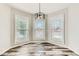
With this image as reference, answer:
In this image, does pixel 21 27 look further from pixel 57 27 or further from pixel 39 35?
pixel 57 27

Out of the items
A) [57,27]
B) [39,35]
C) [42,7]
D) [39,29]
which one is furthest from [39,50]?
[42,7]

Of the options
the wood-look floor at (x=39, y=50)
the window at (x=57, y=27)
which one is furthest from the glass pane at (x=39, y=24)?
the wood-look floor at (x=39, y=50)

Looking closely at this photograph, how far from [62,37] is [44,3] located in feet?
2.25

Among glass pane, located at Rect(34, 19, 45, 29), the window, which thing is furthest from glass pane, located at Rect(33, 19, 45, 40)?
the window

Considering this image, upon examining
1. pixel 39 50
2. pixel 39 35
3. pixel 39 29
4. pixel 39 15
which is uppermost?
pixel 39 15

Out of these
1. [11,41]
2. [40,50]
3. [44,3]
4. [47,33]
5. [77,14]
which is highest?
[44,3]

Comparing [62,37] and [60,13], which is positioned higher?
[60,13]

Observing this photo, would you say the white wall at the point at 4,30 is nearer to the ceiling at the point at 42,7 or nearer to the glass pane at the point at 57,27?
the ceiling at the point at 42,7

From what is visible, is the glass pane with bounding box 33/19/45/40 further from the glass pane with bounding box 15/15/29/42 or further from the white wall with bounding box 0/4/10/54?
the white wall with bounding box 0/4/10/54

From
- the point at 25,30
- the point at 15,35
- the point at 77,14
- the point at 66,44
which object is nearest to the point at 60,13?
the point at 77,14

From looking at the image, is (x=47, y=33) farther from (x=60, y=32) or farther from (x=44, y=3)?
(x=44, y=3)

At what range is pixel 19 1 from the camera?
2.02 m

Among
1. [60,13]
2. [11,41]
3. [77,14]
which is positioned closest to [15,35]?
[11,41]

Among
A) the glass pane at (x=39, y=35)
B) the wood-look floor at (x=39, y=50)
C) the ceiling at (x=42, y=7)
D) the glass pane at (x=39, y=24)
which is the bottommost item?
the wood-look floor at (x=39, y=50)
